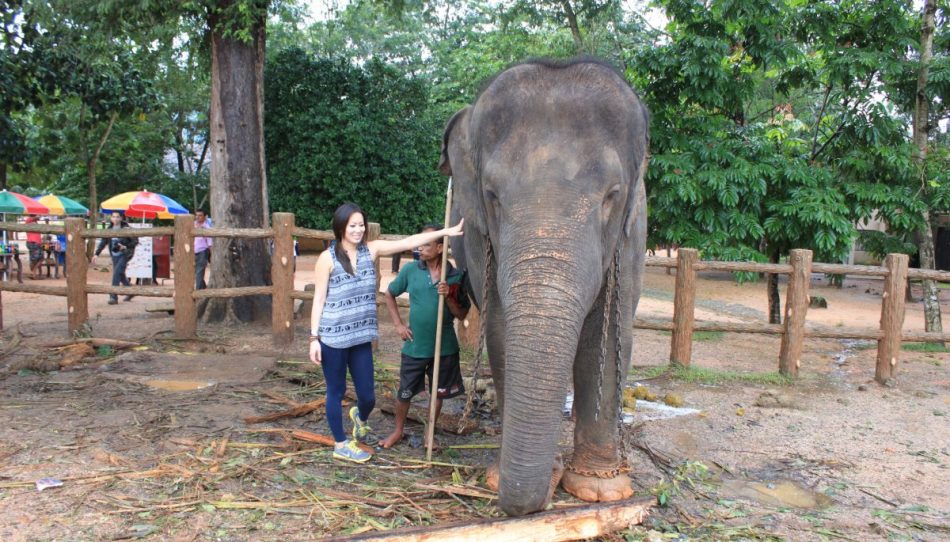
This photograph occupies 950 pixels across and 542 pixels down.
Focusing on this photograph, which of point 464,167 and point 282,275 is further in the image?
point 282,275

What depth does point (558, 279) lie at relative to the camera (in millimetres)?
3100

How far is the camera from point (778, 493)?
4.55 metres

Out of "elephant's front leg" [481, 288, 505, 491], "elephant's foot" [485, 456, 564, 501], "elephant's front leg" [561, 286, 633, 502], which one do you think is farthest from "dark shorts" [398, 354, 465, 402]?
"elephant's front leg" [561, 286, 633, 502]

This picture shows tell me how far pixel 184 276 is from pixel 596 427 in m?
5.86

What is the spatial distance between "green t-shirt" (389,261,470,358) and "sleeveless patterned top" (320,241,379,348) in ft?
1.03

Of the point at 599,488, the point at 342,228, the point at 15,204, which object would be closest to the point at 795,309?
the point at 599,488

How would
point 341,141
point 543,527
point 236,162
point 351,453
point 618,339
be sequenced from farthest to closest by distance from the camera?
point 341,141 < point 236,162 < point 351,453 < point 618,339 < point 543,527

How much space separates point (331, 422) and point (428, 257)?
122cm

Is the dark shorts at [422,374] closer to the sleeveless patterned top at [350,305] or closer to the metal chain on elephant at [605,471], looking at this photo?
the sleeveless patterned top at [350,305]

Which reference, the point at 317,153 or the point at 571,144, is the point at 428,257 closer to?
the point at 571,144

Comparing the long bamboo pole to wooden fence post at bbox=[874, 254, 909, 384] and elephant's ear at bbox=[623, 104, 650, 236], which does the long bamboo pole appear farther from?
wooden fence post at bbox=[874, 254, 909, 384]

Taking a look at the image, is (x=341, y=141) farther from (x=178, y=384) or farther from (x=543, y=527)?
(x=543, y=527)

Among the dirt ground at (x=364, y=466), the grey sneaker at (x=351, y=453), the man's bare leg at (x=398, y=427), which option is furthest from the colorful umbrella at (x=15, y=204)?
the grey sneaker at (x=351, y=453)

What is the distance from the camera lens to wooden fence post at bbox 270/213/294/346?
8.33m
